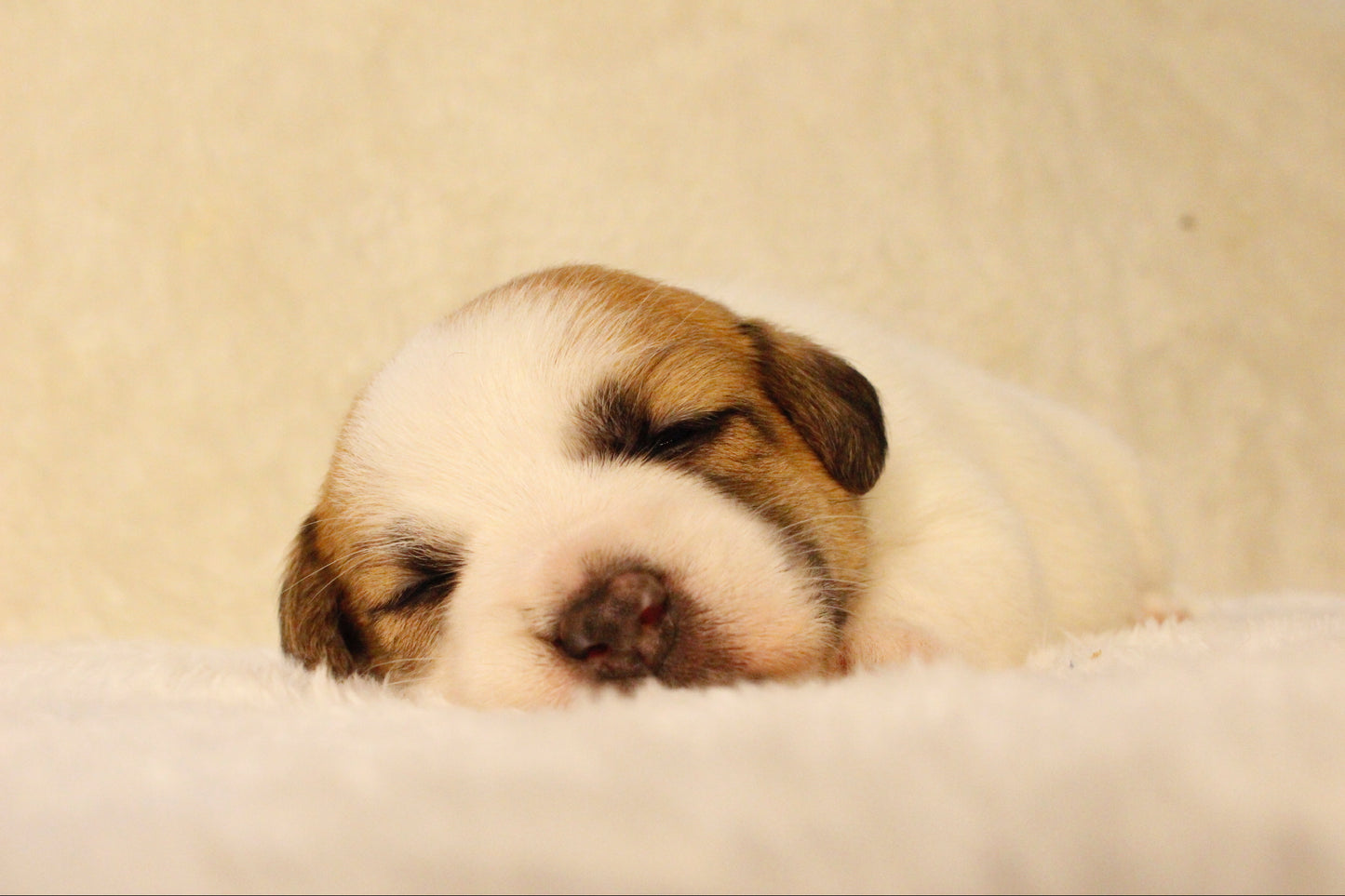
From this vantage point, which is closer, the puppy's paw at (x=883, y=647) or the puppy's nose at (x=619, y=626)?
the puppy's nose at (x=619, y=626)

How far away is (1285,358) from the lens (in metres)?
4.24

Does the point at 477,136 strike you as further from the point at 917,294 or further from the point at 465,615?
the point at 465,615

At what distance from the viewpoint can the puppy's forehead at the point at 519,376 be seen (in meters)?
1.59

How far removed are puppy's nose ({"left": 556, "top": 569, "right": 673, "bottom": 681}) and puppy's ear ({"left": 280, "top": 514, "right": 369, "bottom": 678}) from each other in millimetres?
643

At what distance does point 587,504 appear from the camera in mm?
1465

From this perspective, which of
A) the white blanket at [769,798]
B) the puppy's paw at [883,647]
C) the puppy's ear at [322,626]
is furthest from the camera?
the puppy's ear at [322,626]

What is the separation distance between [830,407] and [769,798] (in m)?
0.97

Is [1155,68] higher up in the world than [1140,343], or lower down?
higher up

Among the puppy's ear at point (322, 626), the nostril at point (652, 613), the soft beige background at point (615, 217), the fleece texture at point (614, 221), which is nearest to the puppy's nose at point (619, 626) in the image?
the nostril at point (652, 613)

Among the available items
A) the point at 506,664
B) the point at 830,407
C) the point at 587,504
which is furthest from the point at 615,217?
the point at 506,664

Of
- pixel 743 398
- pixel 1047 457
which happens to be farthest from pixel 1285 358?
pixel 743 398

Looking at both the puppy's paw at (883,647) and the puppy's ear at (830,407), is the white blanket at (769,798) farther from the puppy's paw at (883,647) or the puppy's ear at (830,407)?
the puppy's ear at (830,407)

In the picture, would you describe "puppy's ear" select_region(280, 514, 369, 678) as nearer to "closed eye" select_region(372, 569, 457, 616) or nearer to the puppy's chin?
"closed eye" select_region(372, 569, 457, 616)

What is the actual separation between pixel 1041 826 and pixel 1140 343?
12.3 feet
